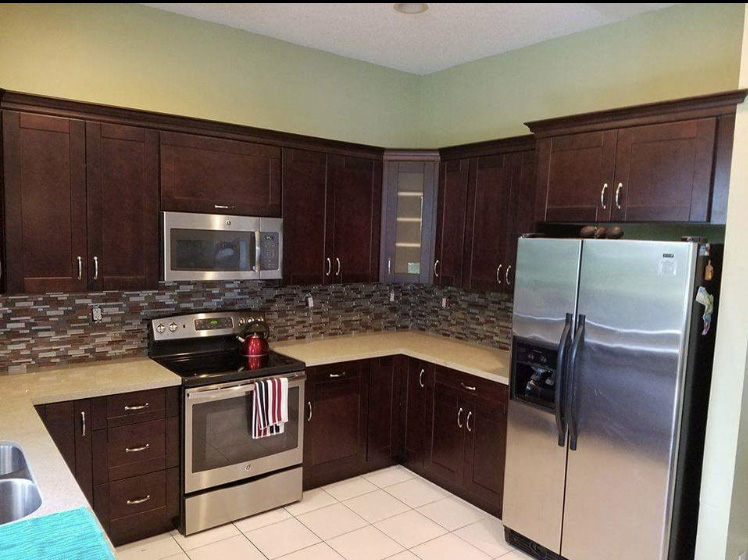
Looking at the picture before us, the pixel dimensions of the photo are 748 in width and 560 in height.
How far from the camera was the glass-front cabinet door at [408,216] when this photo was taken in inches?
152

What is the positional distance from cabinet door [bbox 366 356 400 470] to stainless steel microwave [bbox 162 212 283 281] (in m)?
0.96

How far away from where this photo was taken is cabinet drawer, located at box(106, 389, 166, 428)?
267 centimetres

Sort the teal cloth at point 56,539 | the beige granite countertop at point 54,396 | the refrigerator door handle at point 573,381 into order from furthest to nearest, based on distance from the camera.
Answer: the refrigerator door handle at point 573,381
the beige granite countertop at point 54,396
the teal cloth at point 56,539

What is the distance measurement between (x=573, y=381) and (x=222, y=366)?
1.94m

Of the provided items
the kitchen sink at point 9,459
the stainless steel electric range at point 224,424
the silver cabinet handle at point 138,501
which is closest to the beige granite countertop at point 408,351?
the stainless steel electric range at point 224,424

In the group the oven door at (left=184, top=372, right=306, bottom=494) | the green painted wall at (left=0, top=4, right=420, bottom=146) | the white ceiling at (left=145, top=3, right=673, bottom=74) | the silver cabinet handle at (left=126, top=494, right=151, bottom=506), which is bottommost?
the silver cabinet handle at (left=126, top=494, right=151, bottom=506)

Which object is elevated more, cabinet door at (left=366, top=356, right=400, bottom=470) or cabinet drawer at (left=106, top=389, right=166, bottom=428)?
cabinet drawer at (left=106, top=389, right=166, bottom=428)

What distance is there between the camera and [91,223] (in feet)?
9.14

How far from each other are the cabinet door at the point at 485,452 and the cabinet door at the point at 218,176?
5.84 feet

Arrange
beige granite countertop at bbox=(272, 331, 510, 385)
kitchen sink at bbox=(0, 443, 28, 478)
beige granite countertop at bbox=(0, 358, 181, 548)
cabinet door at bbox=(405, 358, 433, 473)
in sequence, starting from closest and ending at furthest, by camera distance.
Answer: beige granite countertop at bbox=(0, 358, 181, 548), kitchen sink at bbox=(0, 443, 28, 478), beige granite countertop at bbox=(272, 331, 510, 385), cabinet door at bbox=(405, 358, 433, 473)

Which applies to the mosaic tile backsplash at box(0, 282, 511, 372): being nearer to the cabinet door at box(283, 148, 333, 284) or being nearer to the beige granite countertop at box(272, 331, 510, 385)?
the beige granite countertop at box(272, 331, 510, 385)

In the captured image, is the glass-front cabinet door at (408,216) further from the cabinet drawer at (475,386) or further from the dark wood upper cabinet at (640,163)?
the dark wood upper cabinet at (640,163)

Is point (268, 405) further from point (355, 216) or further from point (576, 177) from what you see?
point (576, 177)

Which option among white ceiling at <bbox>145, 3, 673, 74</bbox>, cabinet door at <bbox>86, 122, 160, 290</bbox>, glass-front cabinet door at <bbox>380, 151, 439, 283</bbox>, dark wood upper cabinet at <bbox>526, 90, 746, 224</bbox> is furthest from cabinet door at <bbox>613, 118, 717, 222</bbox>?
cabinet door at <bbox>86, 122, 160, 290</bbox>
